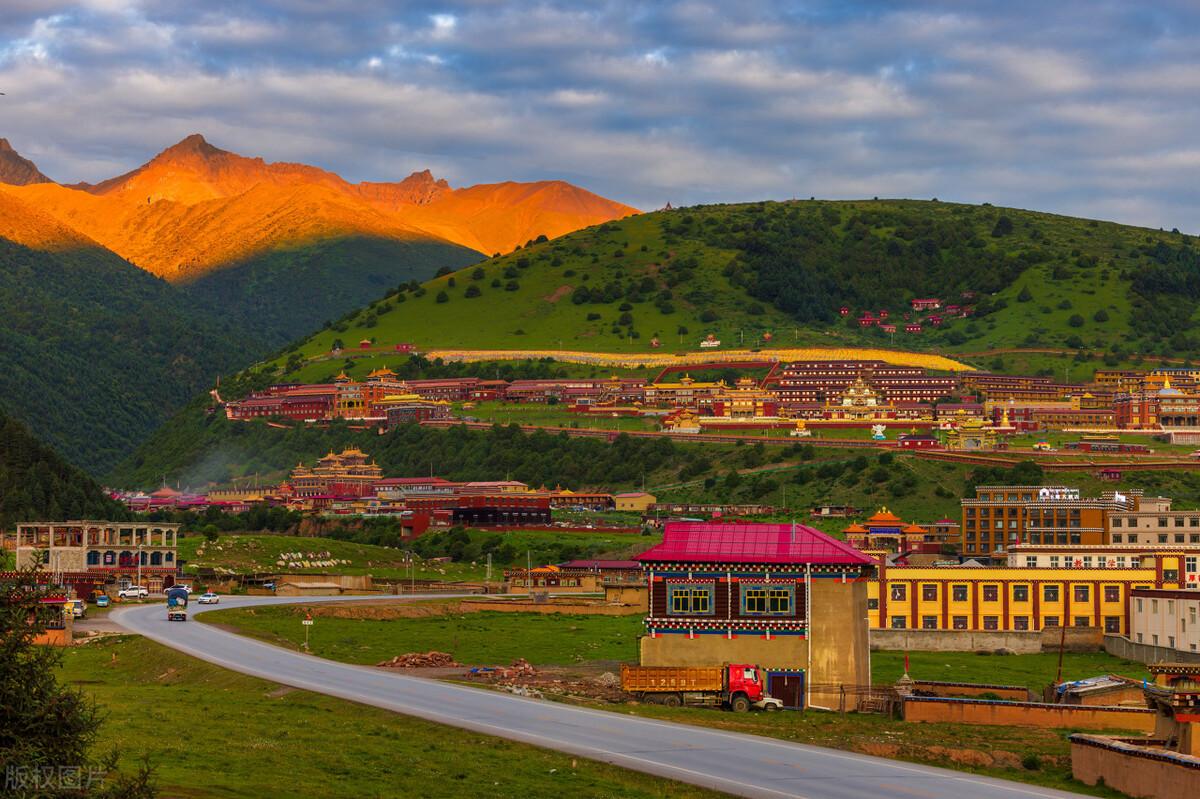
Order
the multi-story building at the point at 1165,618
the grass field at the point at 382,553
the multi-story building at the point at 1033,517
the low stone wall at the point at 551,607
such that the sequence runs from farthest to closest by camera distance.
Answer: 1. the multi-story building at the point at 1033,517
2. the grass field at the point at 382,553
3. the low stone wall at the point at 551,607
4. the multi-story building at the point at 1165,618

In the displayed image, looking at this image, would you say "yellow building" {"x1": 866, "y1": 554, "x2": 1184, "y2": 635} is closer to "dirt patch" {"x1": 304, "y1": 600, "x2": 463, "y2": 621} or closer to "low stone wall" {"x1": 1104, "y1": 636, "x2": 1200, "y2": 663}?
"low stone wall" {"x1": 1104, "y1": 636, "x2": 1200, "y2": 663}

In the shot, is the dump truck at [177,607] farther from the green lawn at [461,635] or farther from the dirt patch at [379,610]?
the dirt patch at [379,610]

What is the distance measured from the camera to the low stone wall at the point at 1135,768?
45406mm

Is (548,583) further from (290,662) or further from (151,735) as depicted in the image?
(151,735)

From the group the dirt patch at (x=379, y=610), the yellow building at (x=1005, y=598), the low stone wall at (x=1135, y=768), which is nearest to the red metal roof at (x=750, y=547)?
the low stone wall at (x=1135, y=768)

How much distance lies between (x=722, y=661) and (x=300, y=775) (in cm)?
2428

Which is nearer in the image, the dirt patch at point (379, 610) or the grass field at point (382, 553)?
the dirt patch at point (379, 610)

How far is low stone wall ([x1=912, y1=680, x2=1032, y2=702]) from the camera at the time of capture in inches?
2694

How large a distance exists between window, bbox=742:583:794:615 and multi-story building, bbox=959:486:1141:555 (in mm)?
81329

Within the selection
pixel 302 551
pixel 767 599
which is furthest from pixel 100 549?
pixel 767 599

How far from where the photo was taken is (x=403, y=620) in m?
102

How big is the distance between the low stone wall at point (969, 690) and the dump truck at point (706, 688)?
7.37 metres

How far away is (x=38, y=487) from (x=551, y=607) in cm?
6687

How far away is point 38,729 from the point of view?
31547 millimetres
